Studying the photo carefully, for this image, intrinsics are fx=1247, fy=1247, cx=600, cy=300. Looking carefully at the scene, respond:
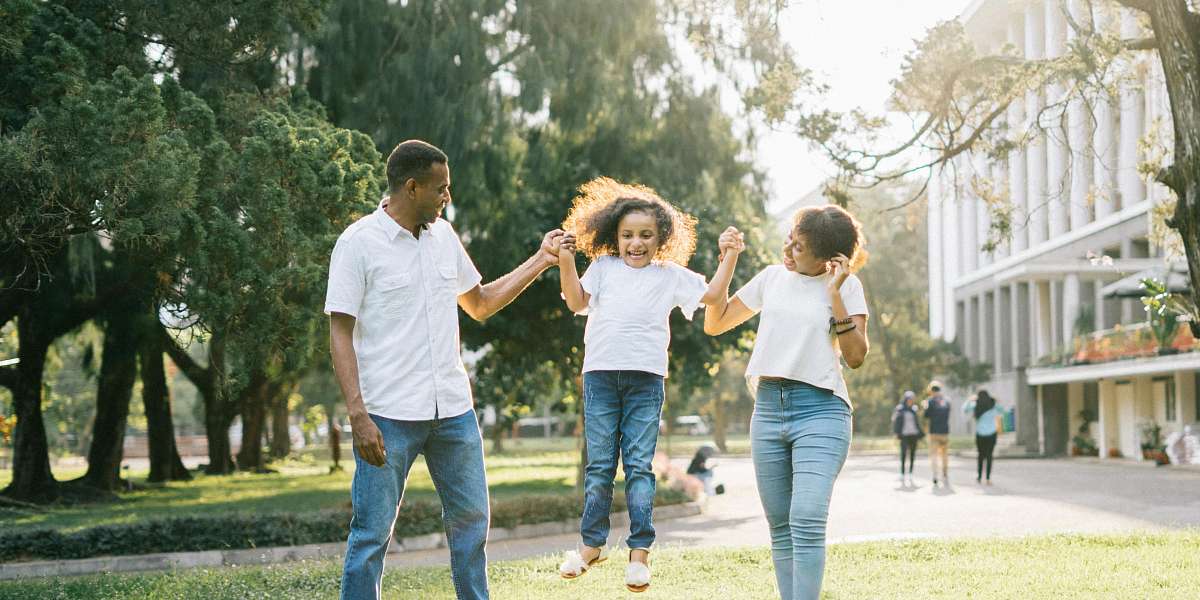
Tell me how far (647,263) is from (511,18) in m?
13.4

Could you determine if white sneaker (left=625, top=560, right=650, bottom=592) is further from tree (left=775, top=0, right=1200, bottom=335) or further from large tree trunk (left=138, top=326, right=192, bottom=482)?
large tree trunk (left=138, top=326, right=192, bottom=482)

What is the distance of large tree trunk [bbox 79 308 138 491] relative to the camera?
2589 centimetres

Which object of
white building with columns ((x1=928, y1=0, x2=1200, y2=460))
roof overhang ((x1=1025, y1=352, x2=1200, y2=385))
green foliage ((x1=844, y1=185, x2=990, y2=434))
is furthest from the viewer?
green foliage ((x1=844, y1=185, x2=990, y2=434))

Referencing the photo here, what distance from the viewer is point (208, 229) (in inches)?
417

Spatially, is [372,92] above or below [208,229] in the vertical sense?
above

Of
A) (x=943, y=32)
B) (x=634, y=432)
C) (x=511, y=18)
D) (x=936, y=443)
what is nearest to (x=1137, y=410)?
(x=936, y=443)

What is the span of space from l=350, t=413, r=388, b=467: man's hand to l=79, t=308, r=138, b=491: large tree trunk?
72.9 ft

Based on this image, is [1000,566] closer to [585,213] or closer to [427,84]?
[585,213]

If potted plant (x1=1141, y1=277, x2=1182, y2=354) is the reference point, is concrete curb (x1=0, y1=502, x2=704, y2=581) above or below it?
below

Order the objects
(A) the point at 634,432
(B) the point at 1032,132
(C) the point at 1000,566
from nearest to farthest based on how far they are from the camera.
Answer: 1. (A) the point at 634,432
2. (C) the point at 1000,566
3. (B) the point at 1032,132

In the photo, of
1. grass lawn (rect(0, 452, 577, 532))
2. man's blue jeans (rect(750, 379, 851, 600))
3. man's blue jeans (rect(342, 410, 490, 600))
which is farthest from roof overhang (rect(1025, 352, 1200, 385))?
man's blue jeans (rect(342, 410, 490, 600))

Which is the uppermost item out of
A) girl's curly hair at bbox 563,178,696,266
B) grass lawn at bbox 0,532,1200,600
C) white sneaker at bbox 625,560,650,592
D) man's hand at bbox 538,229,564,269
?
girl's curly hair at bbox 563,178,696,266

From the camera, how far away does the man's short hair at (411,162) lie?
489cm

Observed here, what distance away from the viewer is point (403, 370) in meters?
4.80
